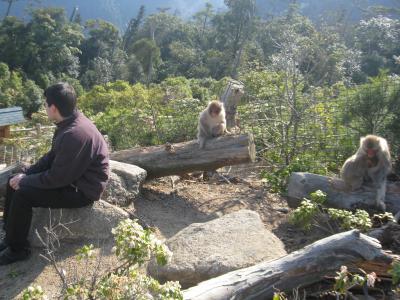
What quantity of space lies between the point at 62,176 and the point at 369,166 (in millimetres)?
3413

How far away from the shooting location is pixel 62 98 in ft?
13.2

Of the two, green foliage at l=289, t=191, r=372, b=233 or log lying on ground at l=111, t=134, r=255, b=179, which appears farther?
log lying on ground at l=111, t=134, r=255, b=179

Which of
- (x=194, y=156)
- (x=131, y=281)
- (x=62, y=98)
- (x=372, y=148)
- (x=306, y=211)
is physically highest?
(x=62, y=98)

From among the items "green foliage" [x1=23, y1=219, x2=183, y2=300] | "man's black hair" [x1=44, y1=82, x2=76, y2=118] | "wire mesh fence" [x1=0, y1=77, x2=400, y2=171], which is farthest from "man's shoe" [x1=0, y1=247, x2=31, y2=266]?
"wire mesh fence" [x1=0, y1=77, x2=400, y2=171]

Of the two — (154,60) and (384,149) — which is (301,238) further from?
(154,60)

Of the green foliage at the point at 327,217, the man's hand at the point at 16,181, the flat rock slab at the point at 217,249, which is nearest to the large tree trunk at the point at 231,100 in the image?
the green foliage at the point at 327,217

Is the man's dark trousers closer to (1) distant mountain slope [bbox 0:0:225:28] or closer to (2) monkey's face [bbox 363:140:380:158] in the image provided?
(2) monkey's face [bbox 363:140:380:158]

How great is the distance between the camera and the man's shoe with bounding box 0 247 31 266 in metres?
4.17

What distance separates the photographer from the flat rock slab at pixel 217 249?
3.76 meters

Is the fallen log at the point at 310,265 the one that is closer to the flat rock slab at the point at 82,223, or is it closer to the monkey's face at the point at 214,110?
the flat rock slab at the point at 82,223

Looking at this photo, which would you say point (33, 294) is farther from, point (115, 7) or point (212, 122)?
point (115, 7)

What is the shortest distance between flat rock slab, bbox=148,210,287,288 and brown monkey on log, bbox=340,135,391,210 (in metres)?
1.41

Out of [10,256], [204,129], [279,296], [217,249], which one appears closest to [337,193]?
[217,249]

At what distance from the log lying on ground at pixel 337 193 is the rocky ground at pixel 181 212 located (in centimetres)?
39
